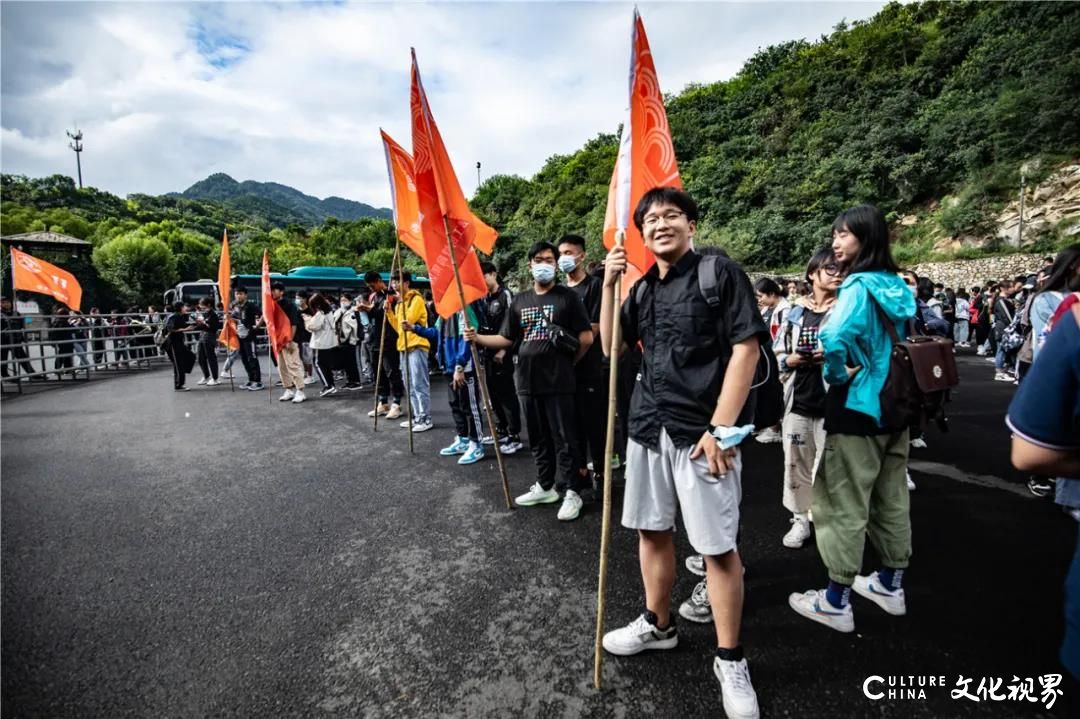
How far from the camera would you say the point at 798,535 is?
320cm

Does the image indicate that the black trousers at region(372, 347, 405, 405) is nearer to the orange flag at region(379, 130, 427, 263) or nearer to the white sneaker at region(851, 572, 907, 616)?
the orange flag at region(379, 130, 427, 263)

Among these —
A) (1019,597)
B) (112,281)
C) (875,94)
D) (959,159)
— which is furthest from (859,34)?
(112,281)

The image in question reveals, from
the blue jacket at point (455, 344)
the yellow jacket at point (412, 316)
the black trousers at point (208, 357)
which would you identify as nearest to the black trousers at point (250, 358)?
the black trousers at point (208, 357)

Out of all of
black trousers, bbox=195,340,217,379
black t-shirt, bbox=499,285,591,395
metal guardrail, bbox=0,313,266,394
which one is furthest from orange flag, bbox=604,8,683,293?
metal guardrail, bbox=0,313,266,394

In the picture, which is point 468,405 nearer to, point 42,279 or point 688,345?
point 688,345

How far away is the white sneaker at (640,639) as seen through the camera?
7.23 feet

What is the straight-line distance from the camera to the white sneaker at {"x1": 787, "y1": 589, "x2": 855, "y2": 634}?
2.35 meters

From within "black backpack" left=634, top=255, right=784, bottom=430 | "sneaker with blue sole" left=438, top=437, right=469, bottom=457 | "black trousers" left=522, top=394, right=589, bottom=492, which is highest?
"black backpack" left=634, top=255, right=784, bottom=430

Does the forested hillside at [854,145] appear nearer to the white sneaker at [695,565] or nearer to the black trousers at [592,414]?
the black trousers at [592,414]

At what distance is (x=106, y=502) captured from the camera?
4.37m

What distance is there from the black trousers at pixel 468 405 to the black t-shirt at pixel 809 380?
309cm

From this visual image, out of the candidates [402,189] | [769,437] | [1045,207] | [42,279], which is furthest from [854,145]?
[42,279]

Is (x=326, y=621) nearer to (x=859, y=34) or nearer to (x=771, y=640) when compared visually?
(x=771, y=640)

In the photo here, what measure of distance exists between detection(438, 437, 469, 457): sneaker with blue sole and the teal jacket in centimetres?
405
